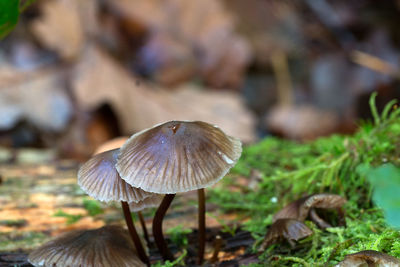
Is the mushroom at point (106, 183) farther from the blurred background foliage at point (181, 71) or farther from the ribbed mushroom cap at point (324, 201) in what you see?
the blurred background foliage at point (181, 71)

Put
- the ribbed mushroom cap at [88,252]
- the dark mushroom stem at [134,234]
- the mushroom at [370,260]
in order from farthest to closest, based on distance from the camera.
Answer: the dark mushroom stem at [134,234]
the ribbed mushroom cap at [88,252]
the mushroom at [370,260]

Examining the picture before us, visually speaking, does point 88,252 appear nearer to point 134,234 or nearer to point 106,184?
point 134,234

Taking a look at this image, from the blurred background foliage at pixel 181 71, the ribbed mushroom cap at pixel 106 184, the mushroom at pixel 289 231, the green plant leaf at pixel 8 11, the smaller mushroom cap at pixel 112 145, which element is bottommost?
the mushroom at pixel 289 231

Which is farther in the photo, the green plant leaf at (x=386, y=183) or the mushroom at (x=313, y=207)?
the mushroom at (x=313, y=207)

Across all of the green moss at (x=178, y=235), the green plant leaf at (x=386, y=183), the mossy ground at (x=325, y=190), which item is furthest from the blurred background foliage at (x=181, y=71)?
the green plant leaf at (x=386, y=183)

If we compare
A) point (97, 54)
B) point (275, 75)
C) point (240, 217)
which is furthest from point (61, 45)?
point (240, 217)

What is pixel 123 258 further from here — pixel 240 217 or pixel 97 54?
pixel 97 54

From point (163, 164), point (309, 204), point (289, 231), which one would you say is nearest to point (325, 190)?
point (309, 204)

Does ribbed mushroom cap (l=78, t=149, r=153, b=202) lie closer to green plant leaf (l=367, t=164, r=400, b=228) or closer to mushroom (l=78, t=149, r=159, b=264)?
mushroom (l=78, t=149, r=159, b=264)
